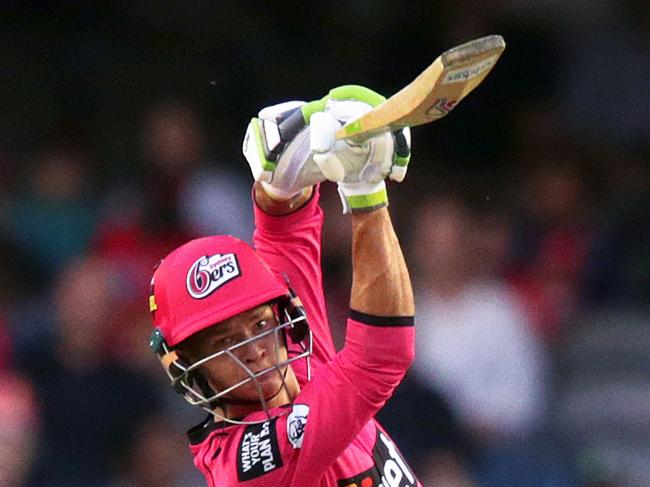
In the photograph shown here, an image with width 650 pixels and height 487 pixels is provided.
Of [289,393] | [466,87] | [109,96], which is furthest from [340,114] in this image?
[109,96]

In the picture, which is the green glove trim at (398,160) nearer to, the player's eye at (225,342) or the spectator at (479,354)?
the player's eye at (225,342)

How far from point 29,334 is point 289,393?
2.83 m

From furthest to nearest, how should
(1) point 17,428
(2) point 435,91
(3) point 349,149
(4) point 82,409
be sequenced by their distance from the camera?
(4) point 82,409 < (1) point 17,428 < (3) point 349,149 < (2) point 435,91

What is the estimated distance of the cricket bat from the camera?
8.48ft

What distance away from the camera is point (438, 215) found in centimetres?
629

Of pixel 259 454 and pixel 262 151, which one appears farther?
pixel 262 151

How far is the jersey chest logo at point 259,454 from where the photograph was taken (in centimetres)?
308

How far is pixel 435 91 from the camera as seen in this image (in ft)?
8.74

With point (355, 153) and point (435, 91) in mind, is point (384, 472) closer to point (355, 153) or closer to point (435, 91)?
point (355, 153)

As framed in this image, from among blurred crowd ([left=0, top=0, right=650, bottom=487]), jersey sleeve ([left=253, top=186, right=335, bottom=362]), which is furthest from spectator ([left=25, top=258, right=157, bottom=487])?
jersey sleeve ([left=253, top=186, right=335, bottom=362])

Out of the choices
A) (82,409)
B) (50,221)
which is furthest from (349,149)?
(50,221)

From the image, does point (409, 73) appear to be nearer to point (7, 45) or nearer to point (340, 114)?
point (7, 45)

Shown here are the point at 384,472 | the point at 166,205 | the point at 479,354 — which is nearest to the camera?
the point at 384,472

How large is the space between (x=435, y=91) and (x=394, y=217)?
4.03m
